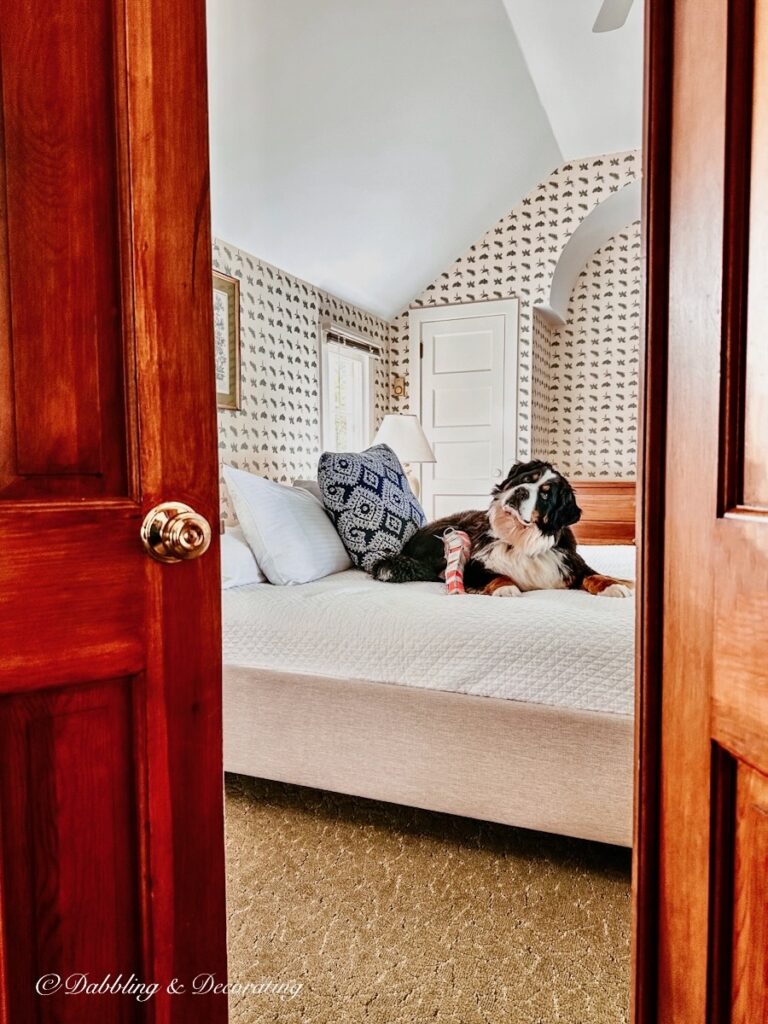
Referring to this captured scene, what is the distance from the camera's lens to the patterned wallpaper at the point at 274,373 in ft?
→ 11.5

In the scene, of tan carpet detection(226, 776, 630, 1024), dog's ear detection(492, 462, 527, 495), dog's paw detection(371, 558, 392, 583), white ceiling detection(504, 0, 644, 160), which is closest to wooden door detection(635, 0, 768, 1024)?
tan carpet detection(226, 776, 630, 1024)

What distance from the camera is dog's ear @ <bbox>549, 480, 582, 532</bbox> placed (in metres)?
2.12

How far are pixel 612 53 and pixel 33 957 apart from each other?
4323 mm

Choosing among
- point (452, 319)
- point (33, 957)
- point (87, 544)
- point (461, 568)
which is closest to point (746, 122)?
point (87, 544)

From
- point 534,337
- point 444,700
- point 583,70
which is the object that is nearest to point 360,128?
point 583,70

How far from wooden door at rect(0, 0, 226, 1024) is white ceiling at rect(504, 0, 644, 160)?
285 centimetres

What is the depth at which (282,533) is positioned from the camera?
2.38 m

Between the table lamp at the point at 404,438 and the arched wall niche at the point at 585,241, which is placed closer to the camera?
the table lamp at the point at 404,438

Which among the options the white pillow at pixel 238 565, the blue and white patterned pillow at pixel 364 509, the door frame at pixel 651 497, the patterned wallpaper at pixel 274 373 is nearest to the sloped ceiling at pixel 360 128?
the patterned wallpaper at pixel 274 373

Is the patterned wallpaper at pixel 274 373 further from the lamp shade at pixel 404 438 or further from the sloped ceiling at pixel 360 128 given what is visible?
the lamp shade at pixel 404 438

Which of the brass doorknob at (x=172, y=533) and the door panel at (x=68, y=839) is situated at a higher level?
the brass doorknob at (x=172, y=533)

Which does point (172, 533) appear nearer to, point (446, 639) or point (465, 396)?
point (446, 639)

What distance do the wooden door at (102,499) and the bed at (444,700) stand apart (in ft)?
3.57

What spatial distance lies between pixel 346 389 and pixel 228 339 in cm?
146
